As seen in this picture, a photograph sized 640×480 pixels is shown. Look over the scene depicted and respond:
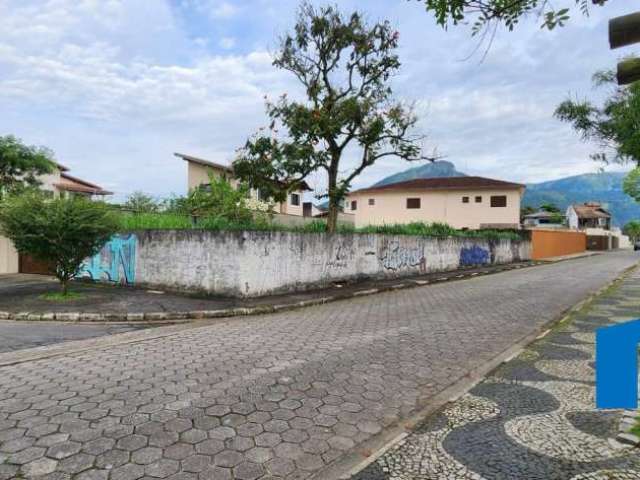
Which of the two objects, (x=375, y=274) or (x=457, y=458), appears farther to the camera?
(x=375, y=274)

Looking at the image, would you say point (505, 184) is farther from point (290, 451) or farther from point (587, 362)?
point (290, 451)

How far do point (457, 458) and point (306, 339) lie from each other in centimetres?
361

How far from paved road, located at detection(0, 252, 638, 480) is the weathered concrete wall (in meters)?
3.00

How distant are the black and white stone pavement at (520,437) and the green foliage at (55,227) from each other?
9243 millimetres

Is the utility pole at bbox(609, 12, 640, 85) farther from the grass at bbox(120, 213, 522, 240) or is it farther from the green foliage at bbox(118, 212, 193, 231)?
the green foliage at bbox(118, 212, 193, 231)

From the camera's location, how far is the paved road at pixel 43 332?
6003mm

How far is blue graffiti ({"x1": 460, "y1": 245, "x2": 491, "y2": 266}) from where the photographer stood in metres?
20.8

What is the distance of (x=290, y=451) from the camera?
2922 millimetres

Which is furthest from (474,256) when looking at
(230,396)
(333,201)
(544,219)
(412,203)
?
(544,219)

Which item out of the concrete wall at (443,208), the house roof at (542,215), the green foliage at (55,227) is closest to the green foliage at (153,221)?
the green foliage at (55,227)

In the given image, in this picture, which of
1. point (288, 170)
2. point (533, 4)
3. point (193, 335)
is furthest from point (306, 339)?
point (288, 170)

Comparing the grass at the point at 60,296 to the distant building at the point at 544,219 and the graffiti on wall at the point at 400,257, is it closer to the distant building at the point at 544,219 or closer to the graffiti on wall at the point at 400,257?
the graffiti on wall at the point at 400,257

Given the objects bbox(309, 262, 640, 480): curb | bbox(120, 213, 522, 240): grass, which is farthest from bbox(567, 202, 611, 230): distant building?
bbox(309, 262, 640, 480): curb

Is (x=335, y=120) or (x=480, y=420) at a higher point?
(x=335, y=120)
